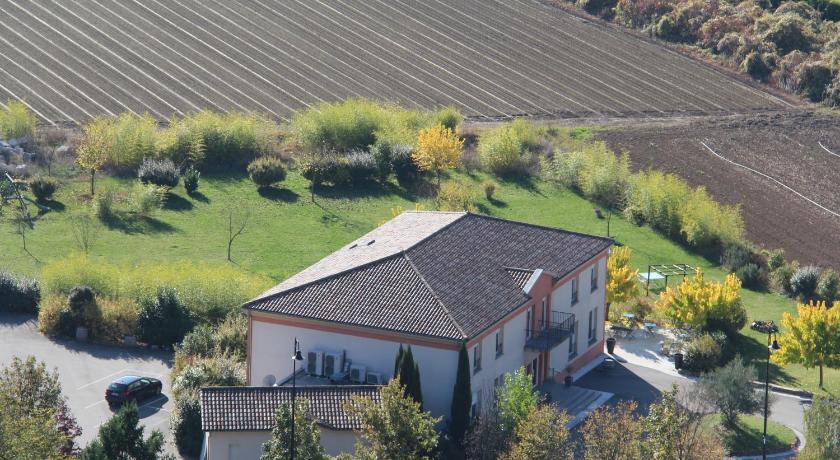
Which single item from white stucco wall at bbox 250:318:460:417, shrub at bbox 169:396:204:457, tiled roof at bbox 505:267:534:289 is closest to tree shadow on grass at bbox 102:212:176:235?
white stucco wall at bbox 250:318:460:417

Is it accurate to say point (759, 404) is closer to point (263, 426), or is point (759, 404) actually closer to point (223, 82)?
point (263, 426)

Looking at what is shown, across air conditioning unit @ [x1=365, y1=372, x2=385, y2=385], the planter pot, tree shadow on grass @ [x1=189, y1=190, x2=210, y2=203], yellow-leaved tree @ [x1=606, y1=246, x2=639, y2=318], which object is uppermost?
air conditioning unit @ [x1=365, y1=372, x2=385, y2=385]

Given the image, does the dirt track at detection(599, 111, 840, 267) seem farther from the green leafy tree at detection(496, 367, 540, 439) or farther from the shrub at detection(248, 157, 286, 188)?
the green leafy tree at detection(496, 367, 540, 439)

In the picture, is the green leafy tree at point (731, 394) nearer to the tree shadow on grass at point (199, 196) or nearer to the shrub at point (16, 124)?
the tree shadow on grass at point (199, 196)

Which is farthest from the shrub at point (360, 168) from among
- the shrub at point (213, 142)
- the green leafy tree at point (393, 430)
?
the green leafy tree at point (393, 430)

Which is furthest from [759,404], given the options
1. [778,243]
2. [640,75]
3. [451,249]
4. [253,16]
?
[253,16]

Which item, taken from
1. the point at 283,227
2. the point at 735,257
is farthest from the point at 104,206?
the point at 735,257
